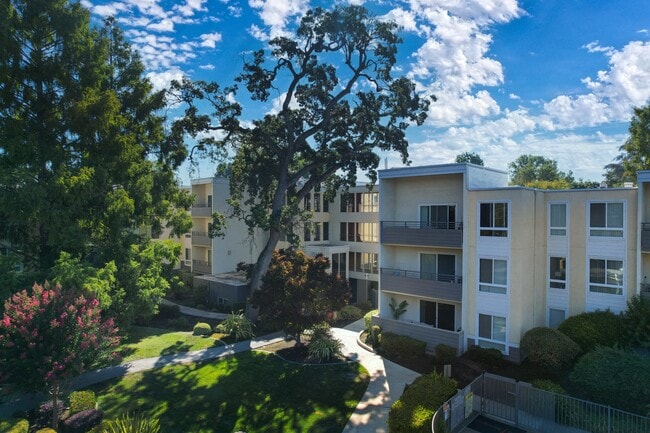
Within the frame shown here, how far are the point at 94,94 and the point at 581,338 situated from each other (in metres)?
25.5

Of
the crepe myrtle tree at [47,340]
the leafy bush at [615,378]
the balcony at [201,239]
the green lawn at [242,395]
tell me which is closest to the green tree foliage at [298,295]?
the green lawn at [242,395]

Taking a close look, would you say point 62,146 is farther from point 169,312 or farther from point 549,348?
point 549,348

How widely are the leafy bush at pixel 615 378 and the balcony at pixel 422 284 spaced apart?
21.2 feet

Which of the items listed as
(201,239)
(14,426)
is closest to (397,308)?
Answer: (14,426)

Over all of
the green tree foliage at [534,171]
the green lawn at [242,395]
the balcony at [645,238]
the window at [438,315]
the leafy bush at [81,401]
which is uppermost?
the green tree foliage at [534,171]

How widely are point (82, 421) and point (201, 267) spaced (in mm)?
23897

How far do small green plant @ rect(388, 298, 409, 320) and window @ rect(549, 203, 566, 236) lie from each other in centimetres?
890

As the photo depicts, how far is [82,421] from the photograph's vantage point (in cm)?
1313

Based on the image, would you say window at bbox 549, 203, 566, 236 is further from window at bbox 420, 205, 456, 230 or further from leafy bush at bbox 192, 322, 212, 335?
leafy bush at bbox 192, 322, 212, 335

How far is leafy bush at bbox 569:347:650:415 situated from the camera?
1370 cm

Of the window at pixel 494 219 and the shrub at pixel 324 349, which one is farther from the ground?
the window at pixel 494 219

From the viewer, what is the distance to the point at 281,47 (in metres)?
25.1

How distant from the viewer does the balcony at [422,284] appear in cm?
2108

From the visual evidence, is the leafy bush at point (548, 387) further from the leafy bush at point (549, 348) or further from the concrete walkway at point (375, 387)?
the concrete walkway at point (375, 387)
